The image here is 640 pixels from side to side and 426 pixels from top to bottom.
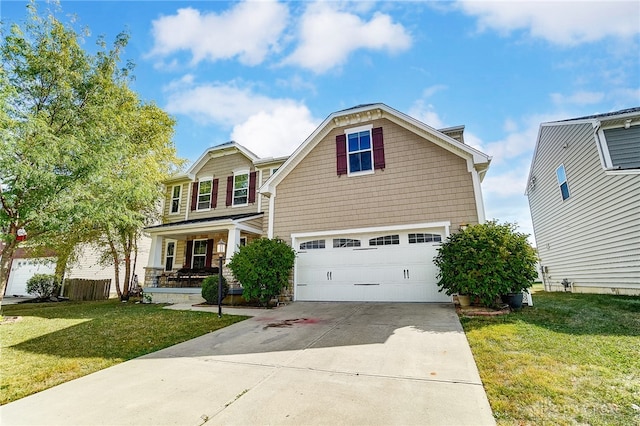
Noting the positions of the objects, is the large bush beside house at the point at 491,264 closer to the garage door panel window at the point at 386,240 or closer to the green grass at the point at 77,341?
the garage door panel window at the point at 386,240

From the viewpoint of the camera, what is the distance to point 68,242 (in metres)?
13.0

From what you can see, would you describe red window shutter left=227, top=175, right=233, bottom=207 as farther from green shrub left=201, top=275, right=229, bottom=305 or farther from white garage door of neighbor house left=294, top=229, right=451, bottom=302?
white garage door of neighbor house left=294, top=229, right=451, bottom=302

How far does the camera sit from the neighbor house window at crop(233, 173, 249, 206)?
14.5 m

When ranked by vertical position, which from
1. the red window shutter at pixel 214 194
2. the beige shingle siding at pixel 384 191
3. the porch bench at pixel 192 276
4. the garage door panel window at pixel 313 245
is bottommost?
the porch bench at pixel 192 276

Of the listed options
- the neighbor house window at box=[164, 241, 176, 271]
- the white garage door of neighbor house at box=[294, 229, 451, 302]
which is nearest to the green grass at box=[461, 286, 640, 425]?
the white garage door of neighbor house at box=[294, 229, 451, 302]

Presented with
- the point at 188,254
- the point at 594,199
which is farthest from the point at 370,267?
the point at 188,254

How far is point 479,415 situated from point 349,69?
9938mm

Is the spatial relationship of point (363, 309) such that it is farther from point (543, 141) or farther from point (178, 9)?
point (543, 141)

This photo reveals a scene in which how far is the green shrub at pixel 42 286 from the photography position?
57.1ft

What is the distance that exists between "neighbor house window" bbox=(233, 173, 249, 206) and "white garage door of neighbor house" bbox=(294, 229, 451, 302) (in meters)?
4.85

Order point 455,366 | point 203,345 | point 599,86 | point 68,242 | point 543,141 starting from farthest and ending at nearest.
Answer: point 543,141, point 68,242, point 599,86, point 203,345, point 455,366

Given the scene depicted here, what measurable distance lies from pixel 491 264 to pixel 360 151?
5.93 meters

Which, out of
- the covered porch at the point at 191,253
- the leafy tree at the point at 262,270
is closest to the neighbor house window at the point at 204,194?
the covered porch at the point at 191,253

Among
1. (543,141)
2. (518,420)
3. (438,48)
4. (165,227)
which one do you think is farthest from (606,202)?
(165,227)
